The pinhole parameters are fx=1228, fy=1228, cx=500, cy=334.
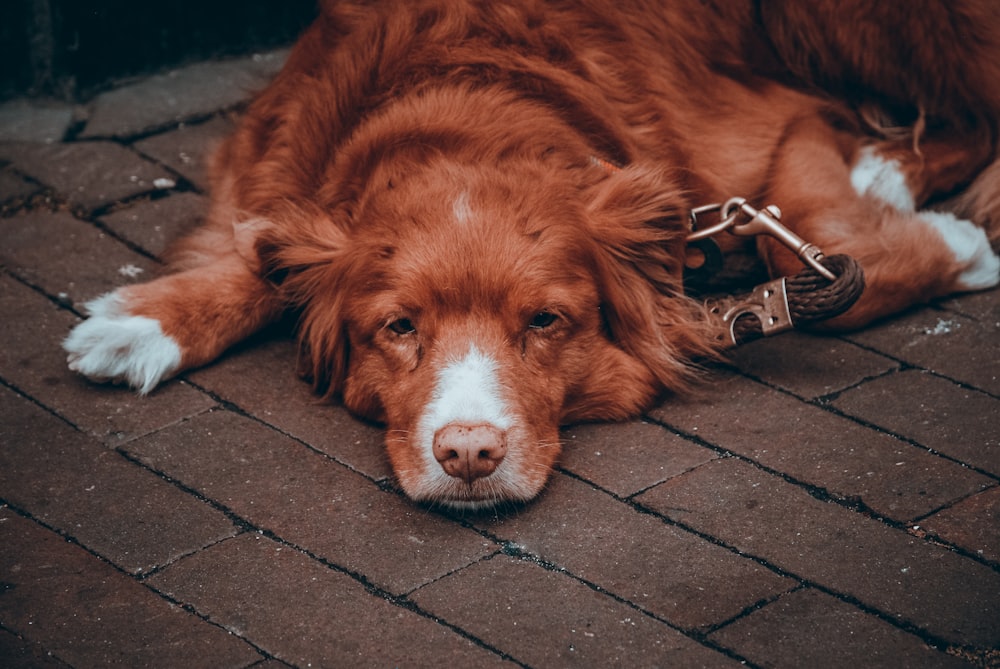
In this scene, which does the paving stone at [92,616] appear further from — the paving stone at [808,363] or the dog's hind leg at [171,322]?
the paving stone at [808,363]

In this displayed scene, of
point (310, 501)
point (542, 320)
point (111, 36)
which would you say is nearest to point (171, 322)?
point (310, 501)

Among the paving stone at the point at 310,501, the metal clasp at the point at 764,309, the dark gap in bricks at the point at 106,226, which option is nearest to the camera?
Result: the paving stone at the point at 310,501

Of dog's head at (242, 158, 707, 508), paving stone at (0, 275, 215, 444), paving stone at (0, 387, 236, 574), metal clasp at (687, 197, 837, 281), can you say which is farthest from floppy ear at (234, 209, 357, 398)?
metal clasp at (687, 197, 837, 281)

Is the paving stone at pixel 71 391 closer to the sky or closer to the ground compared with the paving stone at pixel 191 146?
closer to the ground

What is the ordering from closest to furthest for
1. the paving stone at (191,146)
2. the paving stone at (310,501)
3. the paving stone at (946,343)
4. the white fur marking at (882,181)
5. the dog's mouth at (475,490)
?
the paving stone at (310,501) < the dog's mouth at (475,490) < the paving stone at (946,343) < the white fur marking at (882,181) < the paving stone at (191,146)

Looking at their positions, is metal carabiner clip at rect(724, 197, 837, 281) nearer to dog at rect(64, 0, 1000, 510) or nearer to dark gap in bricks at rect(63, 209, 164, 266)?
dog at rect(64, 0, 1000, 510)

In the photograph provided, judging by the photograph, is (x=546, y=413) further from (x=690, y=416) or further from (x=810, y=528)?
(x=810, y=528)

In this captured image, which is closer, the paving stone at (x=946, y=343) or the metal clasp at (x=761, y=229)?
the metal clasp at (x=761, y=229)

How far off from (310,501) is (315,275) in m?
0.75

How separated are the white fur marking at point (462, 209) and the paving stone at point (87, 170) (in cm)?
177

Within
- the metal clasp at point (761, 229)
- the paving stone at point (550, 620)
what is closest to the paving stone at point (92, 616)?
the paving stone at point (550, 620)

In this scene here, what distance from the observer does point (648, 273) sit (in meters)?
3.58

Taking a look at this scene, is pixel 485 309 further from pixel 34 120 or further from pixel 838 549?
pixel 34 120

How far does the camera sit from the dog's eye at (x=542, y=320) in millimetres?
3237
